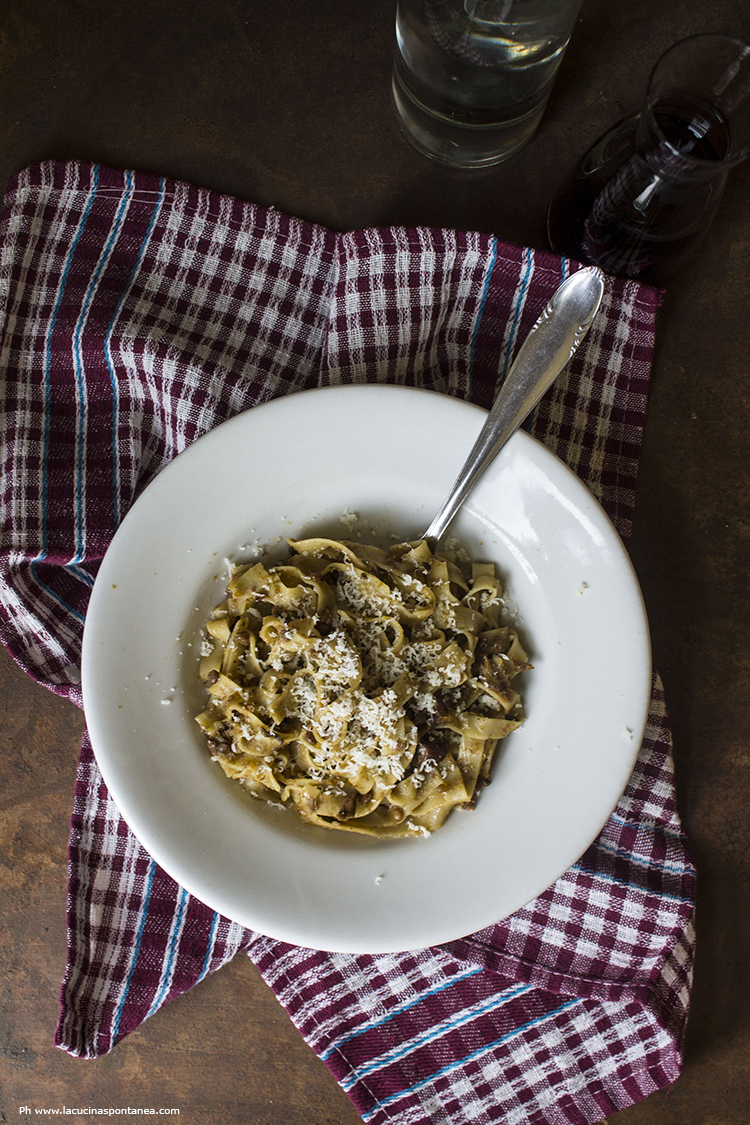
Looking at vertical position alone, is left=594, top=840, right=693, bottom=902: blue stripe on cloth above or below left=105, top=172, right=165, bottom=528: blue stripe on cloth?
below

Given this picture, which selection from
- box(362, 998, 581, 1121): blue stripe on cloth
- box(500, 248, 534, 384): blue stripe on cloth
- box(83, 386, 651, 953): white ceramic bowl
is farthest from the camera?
box(362, 998, 581, 1121): blue stripe on cloth

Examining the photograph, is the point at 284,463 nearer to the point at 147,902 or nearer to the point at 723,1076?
the point at 147,902

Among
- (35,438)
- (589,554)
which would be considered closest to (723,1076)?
(589,554)

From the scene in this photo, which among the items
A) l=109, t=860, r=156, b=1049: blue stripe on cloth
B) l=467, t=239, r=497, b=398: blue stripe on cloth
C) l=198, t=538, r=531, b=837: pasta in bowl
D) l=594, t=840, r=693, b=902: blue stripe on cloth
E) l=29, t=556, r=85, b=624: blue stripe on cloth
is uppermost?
l=467, t=239, r=497, b=398: blue stripe on cloth

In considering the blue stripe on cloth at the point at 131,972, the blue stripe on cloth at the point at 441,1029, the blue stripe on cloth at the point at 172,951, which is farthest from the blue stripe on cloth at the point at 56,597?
the blue stripe on cloth at the point at 441,1029

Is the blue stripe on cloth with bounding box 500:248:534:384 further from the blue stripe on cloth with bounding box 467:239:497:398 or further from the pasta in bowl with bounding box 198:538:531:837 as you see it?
the pasta in bowl with bounding box 198:538:531:837

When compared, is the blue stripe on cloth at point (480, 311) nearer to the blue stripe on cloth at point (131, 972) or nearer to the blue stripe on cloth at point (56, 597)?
the blue stripe on cloth at point (56, 597)

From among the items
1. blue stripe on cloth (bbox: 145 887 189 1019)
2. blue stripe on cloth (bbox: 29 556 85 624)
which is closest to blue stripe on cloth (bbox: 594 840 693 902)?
blue stripe on cloth (bbox: 145 887 189 1019)
